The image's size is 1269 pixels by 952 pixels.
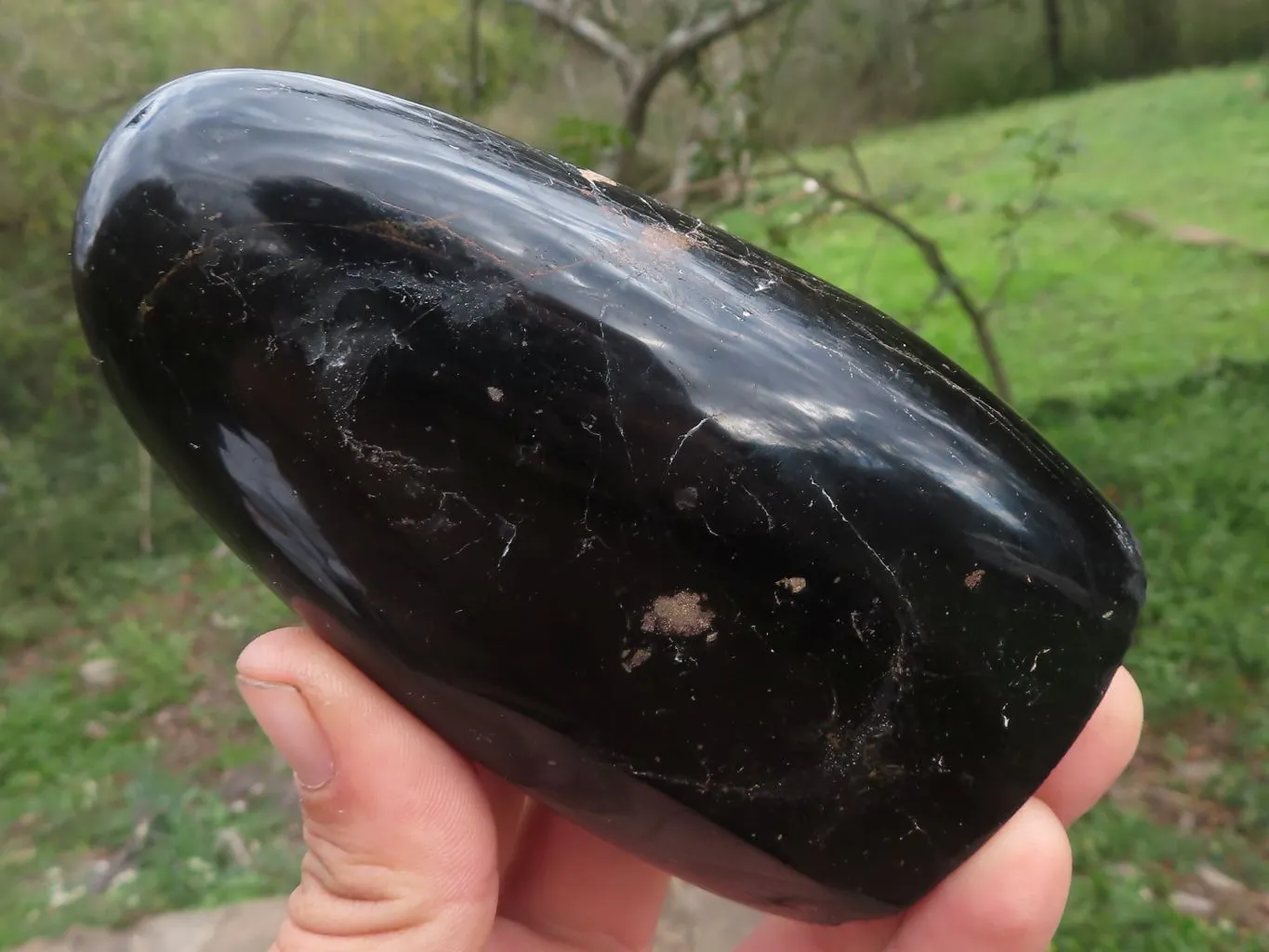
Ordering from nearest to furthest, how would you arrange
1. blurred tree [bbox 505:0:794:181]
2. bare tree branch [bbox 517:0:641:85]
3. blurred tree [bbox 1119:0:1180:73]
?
blurred tree [bbox 505:0:794:181]
bare tree branch [bbox 517:0:641:85]
blurred tree [bbox 1119:0:1180:73]

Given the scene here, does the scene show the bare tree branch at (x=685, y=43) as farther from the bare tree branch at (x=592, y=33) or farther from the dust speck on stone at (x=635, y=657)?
the dust speck on stone at (x=635, y=657)

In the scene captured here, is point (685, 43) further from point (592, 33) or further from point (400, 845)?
point (400, 845)

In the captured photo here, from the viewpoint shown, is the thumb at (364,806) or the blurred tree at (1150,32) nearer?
the thumb at (364,806)

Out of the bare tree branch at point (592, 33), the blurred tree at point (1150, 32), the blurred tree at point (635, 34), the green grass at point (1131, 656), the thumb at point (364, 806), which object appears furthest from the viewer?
the blurred tree at point (1150, 32)

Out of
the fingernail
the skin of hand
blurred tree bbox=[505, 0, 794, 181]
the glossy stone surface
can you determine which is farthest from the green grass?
the fingernail

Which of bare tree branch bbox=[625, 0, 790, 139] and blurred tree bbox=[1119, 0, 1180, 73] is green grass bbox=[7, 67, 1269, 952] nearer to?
bare tree branch bbox=[625, 0, 790, 139]

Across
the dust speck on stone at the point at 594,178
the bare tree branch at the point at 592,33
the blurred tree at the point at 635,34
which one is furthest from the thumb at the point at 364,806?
the bare tree branch at the point at 592,33

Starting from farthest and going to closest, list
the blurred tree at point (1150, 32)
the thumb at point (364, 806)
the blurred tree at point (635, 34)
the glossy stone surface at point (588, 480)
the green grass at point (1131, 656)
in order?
1. the blurred tree at point (1150, 32)
2. the blurred tree at point (635, 34)
3. the green grass at point (1131, 656)
4. the thumb at point (364, 806)
5. the glossy stone surface at point (588, 480)

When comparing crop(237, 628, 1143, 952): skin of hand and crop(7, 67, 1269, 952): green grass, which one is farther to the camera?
crop(7, 67, 1269, 952): green grass
